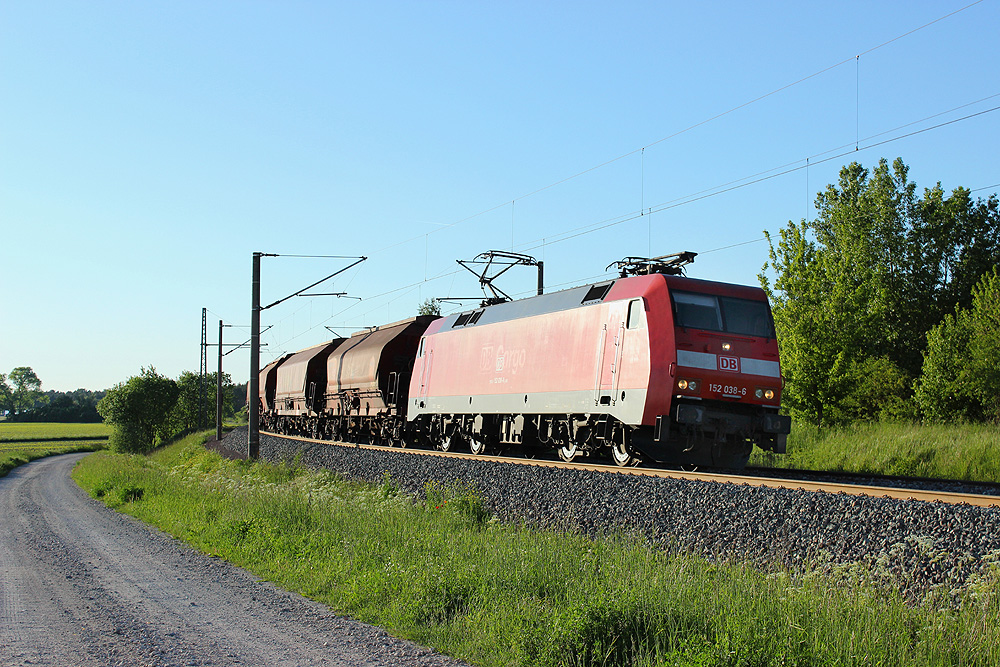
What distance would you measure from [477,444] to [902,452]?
9.74 m

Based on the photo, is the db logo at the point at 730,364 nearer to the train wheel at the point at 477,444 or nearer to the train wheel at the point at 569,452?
the train wheel at the point at 569,452

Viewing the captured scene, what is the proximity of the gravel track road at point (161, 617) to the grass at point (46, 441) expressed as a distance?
47.2m

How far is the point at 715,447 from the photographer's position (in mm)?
15328

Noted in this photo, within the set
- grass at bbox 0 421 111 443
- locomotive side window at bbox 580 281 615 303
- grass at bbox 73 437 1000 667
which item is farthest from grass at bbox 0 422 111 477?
grass at bbox 73 437 1000 667

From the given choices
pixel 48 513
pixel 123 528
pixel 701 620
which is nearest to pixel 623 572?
pixel 701 620

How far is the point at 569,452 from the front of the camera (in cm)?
1794

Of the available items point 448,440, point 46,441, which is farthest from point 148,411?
point 448,440

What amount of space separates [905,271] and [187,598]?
160 ft

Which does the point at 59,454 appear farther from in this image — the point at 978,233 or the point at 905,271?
the point at 978,233

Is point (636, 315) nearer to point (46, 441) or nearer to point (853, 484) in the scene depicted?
point (853, 484)

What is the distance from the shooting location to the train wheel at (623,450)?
1578 centimetres

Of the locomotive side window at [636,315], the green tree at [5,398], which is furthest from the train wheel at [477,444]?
the green tree at [5,398]

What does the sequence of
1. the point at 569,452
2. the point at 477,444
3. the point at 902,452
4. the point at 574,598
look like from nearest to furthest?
the point at 574,598 → the point at 569,452 → the point at 902,452 → the point at 477,444

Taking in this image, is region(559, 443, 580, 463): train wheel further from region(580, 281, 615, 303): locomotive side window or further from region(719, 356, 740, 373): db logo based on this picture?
region(719, 356, 740, 373): db logo
